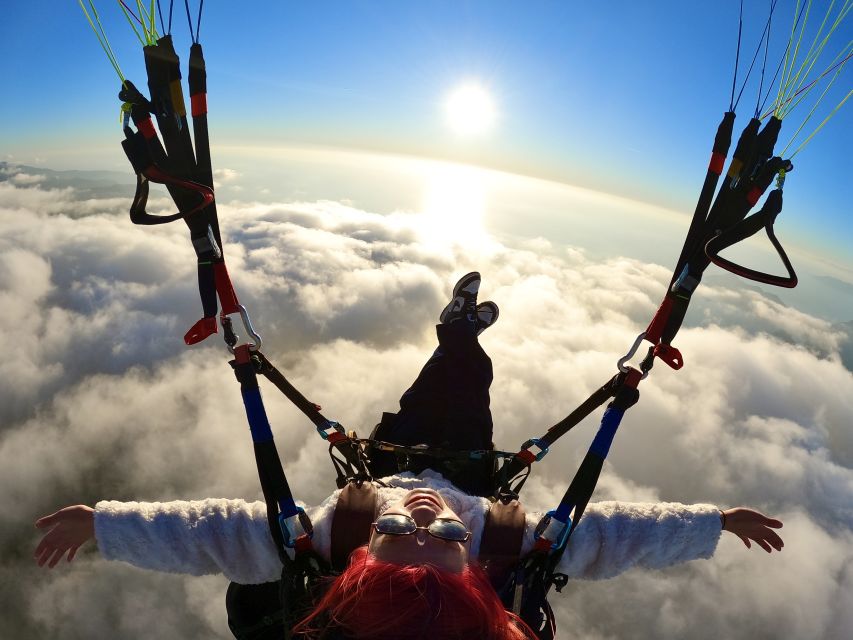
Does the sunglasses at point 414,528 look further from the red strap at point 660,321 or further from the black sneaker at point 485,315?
the black sneaker at point 485,315

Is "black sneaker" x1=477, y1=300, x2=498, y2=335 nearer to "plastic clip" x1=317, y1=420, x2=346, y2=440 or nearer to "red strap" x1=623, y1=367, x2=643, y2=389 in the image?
"plastic clip" x1=317, y1=420, x2=346, y2=440

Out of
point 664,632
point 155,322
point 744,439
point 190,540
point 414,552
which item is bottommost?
point 664,632

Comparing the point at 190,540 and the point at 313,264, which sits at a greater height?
the point at 190,540

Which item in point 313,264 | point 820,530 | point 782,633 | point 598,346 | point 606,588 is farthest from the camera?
point 313,264

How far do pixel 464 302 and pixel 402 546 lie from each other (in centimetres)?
312

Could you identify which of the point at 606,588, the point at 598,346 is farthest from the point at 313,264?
the point at 606,588

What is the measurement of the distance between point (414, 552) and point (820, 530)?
4958 inches

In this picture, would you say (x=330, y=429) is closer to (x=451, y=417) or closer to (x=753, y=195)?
(x=451, y=417)

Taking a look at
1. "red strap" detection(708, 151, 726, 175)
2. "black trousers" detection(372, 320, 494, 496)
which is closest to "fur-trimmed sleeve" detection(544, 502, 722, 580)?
"black trousers" detection(372, 320, 494, 496)

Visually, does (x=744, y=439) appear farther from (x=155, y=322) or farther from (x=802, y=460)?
(x=155, y=322)

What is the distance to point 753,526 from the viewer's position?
7.68 ft

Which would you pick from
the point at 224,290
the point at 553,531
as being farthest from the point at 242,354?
the point at 553,531

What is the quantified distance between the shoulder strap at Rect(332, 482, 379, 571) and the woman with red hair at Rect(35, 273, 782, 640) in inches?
2.2

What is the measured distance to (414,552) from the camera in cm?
186
